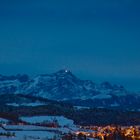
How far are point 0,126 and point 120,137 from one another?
82.5 ft

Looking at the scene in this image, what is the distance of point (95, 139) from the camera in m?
135

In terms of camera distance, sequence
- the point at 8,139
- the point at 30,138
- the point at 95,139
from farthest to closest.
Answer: the point at 95,139 < the point at 30,138 < the point at 8,139

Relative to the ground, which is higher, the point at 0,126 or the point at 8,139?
the point at 0,126

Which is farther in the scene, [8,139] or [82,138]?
[82,138]

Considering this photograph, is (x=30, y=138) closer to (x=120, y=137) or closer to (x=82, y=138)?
(x=82, y=138)

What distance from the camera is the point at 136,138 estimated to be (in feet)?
453

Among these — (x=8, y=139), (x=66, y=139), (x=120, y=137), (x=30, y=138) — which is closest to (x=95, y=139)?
(x=120, y=137)

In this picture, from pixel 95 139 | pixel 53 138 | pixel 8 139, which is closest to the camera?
pixel 8 139

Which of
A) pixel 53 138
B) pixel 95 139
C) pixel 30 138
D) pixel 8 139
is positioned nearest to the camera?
pixel 8 139

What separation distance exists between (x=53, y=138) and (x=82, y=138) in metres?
8.37

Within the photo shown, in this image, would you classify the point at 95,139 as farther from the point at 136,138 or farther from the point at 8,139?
the point at 8,139

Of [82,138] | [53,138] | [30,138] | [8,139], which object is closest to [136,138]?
[82,138]

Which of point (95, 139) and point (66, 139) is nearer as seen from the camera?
point (66, 139)

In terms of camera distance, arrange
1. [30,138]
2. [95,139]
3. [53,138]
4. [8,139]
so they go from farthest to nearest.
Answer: [95,139] < [53,138] < [30,138] < [8,139]
